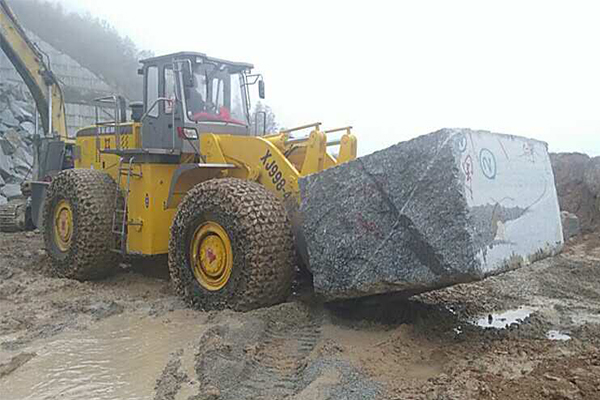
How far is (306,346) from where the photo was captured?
4660 mm

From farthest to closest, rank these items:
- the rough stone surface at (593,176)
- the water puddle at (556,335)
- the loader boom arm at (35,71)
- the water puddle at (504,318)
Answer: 1. the rough stone surface at (593,176)
2. the loader boom arm at (35,71)
3. the water puddle at (504,318)
4. the water puddle at (556,335)

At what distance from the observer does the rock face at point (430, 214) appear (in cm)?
432

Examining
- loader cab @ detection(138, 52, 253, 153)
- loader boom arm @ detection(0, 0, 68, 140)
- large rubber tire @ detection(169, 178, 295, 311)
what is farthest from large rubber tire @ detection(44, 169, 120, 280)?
loader boom arm @ detection(0, 0, 68, 140)

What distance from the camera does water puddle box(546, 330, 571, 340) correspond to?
4730 mm

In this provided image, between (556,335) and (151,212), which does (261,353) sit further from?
(151,212)

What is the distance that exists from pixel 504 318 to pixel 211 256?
2.65 meters

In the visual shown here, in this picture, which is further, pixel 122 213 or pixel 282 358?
pixel 122 213

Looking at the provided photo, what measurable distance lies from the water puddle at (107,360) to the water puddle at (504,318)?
2.38 meters

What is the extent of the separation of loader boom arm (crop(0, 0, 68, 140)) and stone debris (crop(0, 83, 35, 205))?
3.08 metres

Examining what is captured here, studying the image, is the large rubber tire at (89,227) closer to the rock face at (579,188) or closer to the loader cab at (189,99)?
the loader cab at (189,99)

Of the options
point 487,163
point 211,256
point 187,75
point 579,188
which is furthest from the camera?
point 579,188

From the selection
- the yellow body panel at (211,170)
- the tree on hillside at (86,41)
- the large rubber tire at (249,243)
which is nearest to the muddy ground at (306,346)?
the large rubber tire at (249,243)

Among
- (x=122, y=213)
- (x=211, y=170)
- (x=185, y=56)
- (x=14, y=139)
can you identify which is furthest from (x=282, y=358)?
(x=14, y=139)

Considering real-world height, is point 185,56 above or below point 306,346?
above
